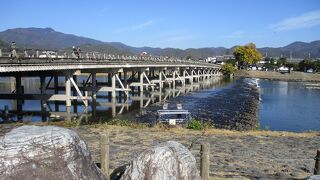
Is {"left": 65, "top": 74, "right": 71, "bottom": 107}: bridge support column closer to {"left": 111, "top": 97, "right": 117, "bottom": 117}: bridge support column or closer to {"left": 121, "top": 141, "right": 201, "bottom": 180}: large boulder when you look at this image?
{"left": 111, "top": 97, "right": 117, "bottom": 117}: bridge support column

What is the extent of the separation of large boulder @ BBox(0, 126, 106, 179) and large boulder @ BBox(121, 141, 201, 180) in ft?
3.44

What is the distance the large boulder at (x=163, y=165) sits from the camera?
7.21 meters

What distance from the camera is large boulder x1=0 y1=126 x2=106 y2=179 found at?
6.61m

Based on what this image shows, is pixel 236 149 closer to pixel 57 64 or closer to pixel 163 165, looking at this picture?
pixel 163 165

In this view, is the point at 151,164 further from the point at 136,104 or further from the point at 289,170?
the point at 136,104

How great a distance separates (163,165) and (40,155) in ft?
7.49

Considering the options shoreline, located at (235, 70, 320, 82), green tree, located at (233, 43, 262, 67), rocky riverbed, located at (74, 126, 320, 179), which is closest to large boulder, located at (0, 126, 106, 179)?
rocky riverbed, located at (74, 126, 320, 179)

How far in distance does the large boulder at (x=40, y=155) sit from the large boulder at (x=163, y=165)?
105 cm

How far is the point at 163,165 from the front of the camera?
23.7 feet

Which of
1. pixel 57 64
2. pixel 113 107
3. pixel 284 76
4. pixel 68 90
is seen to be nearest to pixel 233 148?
pixel 57 64

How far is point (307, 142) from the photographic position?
17406 mm

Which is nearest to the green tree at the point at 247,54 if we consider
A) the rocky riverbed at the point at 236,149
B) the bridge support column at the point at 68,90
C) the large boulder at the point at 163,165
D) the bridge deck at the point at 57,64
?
the bridge deck at the point at 57,64

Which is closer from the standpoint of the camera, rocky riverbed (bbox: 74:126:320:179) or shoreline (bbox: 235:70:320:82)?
rocky riverbed (bbox: 74:126:320:179)

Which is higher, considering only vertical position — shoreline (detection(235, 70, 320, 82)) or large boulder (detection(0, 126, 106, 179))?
large boulder (detection(0, 126, 106, 179))
